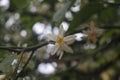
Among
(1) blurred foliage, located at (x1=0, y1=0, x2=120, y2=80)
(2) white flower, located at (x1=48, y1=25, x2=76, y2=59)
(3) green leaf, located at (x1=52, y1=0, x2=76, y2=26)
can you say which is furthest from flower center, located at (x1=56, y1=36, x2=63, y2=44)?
(1) blurred foliage, located at (x1=0, y1=0, x2=120, y2=80)

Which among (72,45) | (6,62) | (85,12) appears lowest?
(72,45)

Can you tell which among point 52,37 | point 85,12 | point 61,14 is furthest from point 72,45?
point 52,37

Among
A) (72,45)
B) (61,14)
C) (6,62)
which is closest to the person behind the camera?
(6,62)

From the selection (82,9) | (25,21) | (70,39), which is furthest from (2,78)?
(25,21)

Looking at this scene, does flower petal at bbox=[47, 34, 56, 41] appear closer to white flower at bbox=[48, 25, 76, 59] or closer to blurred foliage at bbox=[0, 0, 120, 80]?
white flower at bbox=[48, 25, 76, 59]

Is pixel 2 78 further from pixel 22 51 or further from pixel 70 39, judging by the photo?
pixel 70 39

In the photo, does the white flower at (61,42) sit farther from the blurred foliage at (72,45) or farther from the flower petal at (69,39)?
the blurred foliage at (72,45)

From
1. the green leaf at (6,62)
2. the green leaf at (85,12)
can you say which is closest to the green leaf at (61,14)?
the green leaf at (85,12)

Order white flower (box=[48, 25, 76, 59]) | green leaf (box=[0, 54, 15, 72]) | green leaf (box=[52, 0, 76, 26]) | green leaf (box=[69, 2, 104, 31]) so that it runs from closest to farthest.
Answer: green leaf (box=[0, 54, 15, 72]) → white flower (box=[48, 25, 76, 59]) → green leaf (box=[52, 0, 76, 26]) → green leaf (box=[69, 2, 104, 31])

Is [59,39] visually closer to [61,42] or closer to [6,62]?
[61,42]

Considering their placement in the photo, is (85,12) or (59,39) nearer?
(59,39)
